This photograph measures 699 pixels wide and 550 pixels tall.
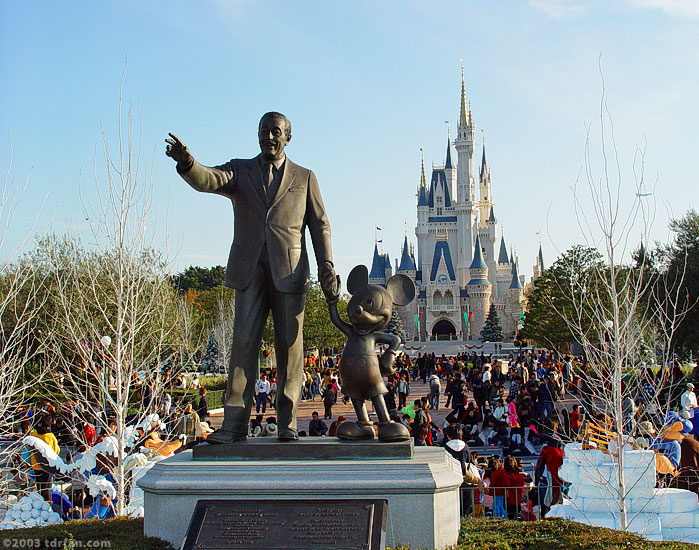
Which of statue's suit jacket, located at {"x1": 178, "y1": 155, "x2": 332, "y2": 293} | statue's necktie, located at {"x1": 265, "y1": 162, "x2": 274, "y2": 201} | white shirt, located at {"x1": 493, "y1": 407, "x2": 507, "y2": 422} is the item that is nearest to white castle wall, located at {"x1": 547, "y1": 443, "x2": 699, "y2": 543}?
statue's suit jacket, located at {"x1": 178, "y1": 155, "x2": 332, "y2": 293}

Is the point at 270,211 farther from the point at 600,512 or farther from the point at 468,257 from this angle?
the point at 468,257

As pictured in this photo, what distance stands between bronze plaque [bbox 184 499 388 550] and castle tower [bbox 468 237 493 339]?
80.6 m

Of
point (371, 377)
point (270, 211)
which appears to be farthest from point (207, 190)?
point (371, 377)

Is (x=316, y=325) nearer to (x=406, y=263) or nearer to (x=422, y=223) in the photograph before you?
(x=406, y=263)

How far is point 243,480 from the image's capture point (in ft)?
15.6

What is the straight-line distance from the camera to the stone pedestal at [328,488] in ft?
15.3

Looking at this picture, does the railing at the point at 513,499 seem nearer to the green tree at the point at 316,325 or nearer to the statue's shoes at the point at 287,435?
the statue's shoes at the point at 287,435

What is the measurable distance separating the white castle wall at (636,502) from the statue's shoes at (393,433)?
2.25 meters

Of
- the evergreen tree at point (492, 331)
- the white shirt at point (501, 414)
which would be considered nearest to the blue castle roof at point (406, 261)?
the evergreen tree at point (492, 331)

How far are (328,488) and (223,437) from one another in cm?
106

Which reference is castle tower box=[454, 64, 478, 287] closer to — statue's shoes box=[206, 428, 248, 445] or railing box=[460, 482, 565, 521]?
railing box=[460, 482, 565, 521]

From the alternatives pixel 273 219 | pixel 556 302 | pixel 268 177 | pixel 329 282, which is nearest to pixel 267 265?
pixel 273 219

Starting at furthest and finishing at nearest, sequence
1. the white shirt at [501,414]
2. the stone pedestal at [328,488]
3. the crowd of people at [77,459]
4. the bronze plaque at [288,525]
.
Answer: the white shirt at [501,414], the crowd of people at [77,459], the stone pedestal at [328,488], the bronze plaque at [288,525]

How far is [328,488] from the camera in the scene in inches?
183
